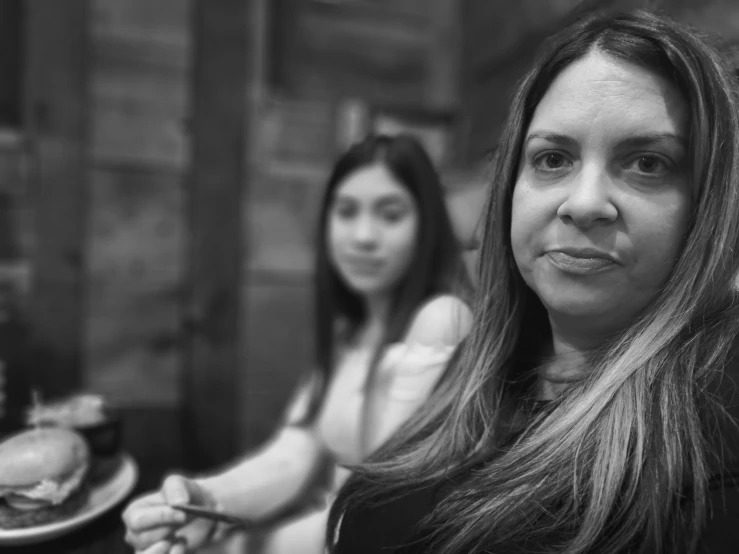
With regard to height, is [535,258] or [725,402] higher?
[535,258]

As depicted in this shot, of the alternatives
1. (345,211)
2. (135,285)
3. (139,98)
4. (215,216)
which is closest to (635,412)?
(345,211)

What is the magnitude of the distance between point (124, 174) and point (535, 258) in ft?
5.73

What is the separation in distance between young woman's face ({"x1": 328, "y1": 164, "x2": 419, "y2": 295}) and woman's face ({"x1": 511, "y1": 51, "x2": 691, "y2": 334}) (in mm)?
452

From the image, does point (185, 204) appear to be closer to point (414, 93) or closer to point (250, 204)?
point (250, 204)

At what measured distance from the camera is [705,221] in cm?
53

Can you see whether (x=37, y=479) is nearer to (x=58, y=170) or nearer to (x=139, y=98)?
(x=58, y=170)

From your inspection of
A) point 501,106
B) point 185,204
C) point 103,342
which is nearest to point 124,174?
point 185,204

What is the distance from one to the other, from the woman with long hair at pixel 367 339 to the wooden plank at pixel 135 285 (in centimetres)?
105

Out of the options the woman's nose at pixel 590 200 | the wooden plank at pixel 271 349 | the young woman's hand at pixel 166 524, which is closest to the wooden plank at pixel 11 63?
the wooden plank at pixel 271 349

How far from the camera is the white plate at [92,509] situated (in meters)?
0.80

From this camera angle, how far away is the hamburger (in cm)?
81

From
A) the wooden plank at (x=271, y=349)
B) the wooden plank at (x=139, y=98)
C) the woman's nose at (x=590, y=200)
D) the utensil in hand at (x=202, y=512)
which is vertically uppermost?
the wooden plank at (x=139, y=98)

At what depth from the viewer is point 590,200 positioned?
1.74 feet

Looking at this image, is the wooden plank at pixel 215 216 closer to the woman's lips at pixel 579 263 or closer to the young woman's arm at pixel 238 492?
the young woman's arm at pixel 238 492
